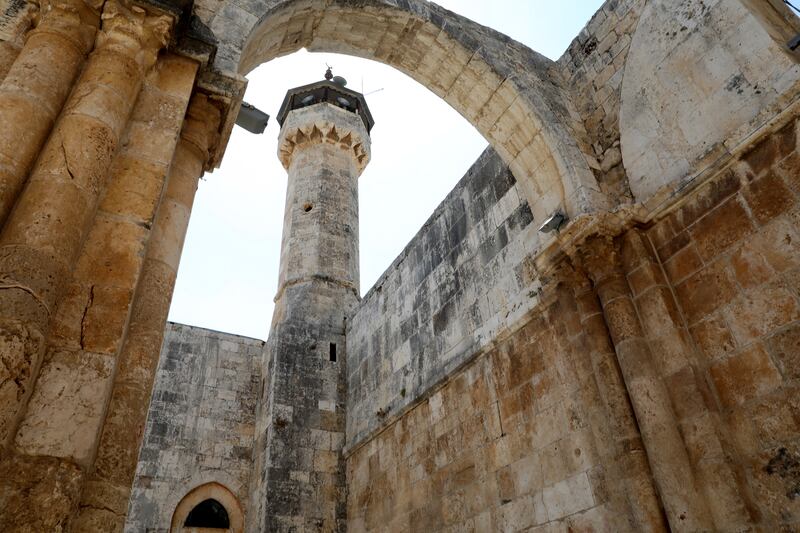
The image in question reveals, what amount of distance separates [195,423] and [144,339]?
787cm

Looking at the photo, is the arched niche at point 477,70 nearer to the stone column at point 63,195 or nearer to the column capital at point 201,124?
the column capital at point 201,124

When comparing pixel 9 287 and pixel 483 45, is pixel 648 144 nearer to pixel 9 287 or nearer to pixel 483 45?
pixel 483 45

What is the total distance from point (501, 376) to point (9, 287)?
4426 mm

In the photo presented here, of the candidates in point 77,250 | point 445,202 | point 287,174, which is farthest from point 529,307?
point 287,174

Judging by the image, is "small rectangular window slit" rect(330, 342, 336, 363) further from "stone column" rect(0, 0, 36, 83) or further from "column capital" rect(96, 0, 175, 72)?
"stone column" rect(0, 0, 36, 83)

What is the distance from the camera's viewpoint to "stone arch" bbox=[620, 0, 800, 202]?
3.61 metres

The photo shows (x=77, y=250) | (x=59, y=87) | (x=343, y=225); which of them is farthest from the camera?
(x=343, y=225)

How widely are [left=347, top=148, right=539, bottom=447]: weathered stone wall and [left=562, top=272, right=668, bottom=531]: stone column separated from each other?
0.91 m

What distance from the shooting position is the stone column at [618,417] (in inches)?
134

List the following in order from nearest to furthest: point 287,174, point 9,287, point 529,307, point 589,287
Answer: point 9,287, point 589,287, point 529,307, point 287,174

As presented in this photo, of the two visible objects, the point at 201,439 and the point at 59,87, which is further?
the point at 201,439

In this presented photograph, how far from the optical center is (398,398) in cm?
726

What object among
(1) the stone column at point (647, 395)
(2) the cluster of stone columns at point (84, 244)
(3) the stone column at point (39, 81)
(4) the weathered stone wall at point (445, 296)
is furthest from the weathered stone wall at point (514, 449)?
(3) the stone column at point (39, 81)

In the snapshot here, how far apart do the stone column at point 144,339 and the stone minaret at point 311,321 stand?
5.67 meters
